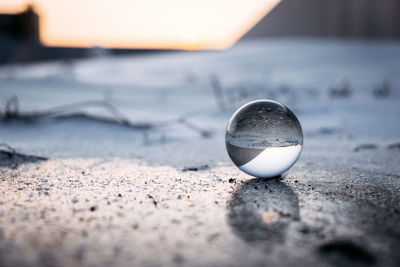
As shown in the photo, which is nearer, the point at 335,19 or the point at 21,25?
the point at 335,19

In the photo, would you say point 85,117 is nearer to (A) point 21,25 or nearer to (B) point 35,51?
(B) point 35,51

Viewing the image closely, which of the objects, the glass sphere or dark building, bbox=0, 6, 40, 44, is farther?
dark building, bbox=0, 6, 40, 44

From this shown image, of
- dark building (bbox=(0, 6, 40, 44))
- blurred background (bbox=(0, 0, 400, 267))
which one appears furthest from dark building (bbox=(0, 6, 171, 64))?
blurred background (bbox=(0, 0, 400, 267))

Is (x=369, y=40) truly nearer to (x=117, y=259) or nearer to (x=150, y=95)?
(x=150, y=95)

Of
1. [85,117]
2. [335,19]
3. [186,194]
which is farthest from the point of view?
[335,19]

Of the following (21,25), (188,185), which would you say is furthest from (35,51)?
(188,185)

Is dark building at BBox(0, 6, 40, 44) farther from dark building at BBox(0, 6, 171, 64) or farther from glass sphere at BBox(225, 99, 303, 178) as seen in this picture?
glass sphere at BBox(225, 99, 303, 178)
